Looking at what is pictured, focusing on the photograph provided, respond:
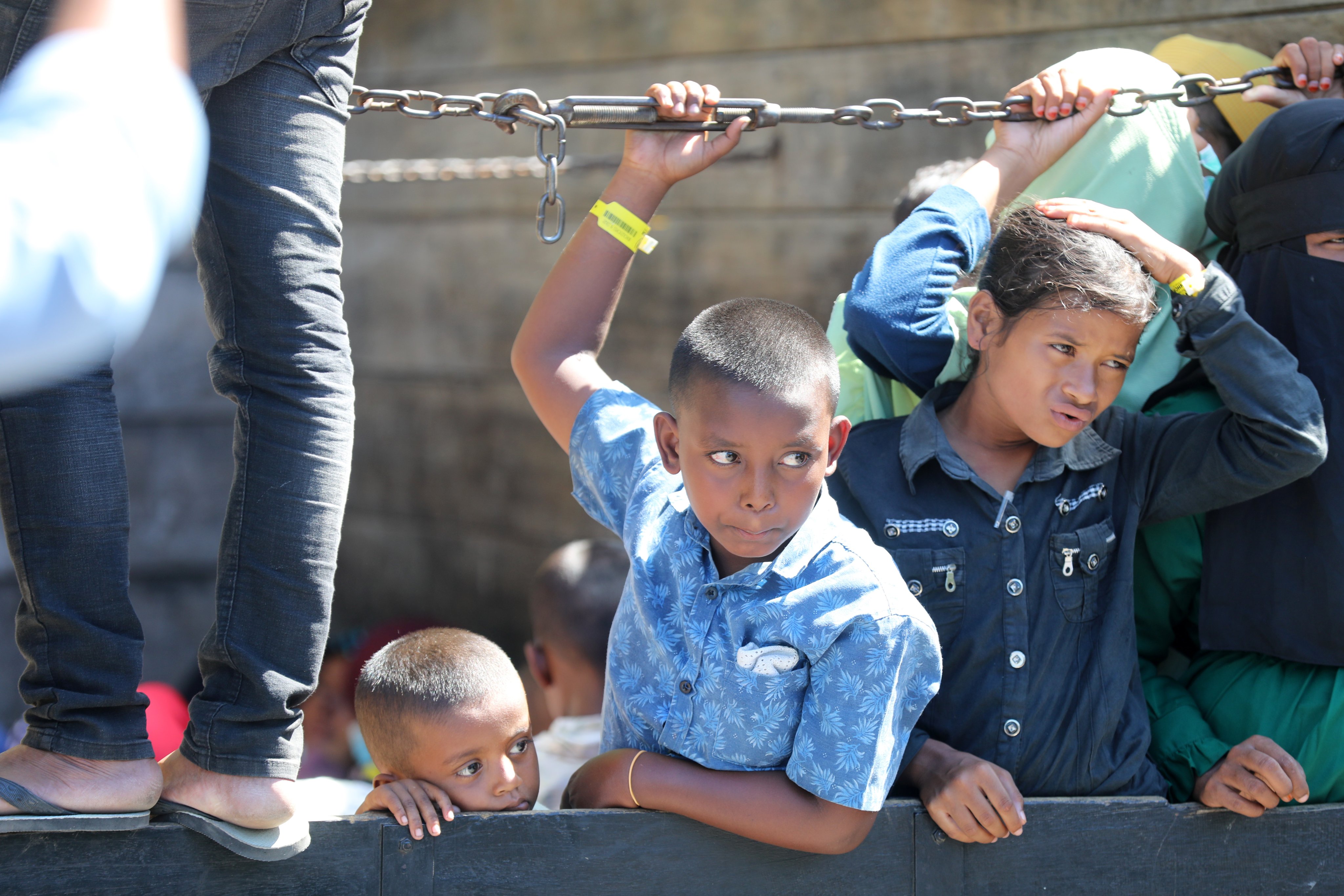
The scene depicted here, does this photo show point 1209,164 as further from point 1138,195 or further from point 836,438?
point 836,438

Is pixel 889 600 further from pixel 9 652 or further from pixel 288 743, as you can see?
pixel 9 652

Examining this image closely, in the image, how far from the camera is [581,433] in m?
2.08

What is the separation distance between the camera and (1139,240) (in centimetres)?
200

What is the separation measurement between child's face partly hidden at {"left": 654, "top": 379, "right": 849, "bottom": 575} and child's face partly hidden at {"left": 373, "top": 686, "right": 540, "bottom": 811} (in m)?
0.56

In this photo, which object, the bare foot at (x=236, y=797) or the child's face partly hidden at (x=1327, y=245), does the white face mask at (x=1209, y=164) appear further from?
the bare foot at (x=236, y=797)

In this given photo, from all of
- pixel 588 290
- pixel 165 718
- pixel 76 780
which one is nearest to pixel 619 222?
pixel 588 290

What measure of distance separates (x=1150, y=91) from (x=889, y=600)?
1.24 metres

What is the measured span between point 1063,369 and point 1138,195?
0.69m

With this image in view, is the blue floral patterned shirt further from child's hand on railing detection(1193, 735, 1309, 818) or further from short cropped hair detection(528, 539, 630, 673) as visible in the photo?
short cropped hair detection(528, 539, 630, 673)

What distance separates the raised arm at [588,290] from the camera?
2137mm

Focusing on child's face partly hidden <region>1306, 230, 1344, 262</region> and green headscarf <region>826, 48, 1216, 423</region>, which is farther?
green headscarf <region>826, 48, 1216, 423</region>

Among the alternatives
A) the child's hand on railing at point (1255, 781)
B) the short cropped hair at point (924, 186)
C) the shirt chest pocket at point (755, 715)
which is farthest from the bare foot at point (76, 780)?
the short cropped hair at point (924, 186)

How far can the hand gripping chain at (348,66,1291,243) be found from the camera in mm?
1936

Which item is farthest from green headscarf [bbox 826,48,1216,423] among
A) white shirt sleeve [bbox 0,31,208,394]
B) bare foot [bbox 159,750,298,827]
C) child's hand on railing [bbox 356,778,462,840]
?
white shirt sleeve [bbox 0,31,208,394]
